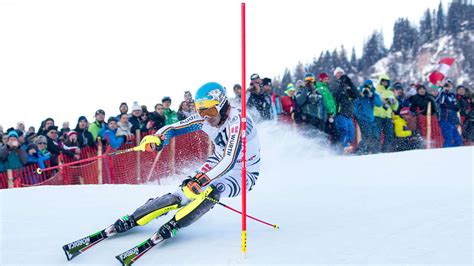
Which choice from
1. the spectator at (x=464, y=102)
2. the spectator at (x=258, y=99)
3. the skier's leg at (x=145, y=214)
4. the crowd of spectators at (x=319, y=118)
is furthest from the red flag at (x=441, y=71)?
the skier's leg at (x=145, y=214)

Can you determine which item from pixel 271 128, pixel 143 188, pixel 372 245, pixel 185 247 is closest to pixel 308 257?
pixel 372 245

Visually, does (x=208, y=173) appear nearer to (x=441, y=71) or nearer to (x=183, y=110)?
(x=183, y=110)

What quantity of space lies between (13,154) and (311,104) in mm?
5787

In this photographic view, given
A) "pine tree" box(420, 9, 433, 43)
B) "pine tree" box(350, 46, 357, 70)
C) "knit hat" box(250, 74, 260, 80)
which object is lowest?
"knit hat" box(250, 74, 260, 80)

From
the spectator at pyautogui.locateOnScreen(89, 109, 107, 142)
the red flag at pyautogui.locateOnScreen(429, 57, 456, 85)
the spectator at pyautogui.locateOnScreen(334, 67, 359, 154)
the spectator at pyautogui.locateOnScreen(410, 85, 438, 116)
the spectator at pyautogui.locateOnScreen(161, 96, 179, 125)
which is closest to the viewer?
the spectator at pyautogui.locateOnScreen(89, 109, 107, 142)

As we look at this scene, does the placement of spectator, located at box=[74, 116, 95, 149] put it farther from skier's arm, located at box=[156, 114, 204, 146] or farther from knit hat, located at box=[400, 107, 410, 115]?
knit hat, located at box=[400, 107, 410, 115]

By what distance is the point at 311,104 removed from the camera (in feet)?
37.8

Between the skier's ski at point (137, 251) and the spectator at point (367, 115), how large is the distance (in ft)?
25.2

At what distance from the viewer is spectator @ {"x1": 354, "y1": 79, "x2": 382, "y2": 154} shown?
1195 centimetres

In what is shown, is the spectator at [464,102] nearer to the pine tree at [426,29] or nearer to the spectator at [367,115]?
the spectator at [367,115]

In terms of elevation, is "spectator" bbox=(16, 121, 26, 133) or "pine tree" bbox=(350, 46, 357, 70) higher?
"pine tree" bbox=(350, 46, 357, 70)

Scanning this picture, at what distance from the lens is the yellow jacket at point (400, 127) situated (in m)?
12.4

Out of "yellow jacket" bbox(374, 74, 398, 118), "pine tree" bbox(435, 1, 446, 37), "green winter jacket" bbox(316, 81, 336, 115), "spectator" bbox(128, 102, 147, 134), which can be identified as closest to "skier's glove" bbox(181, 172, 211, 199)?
"spectator" bbox(128, 102, 147, 134)

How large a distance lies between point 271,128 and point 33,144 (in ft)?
15.1
